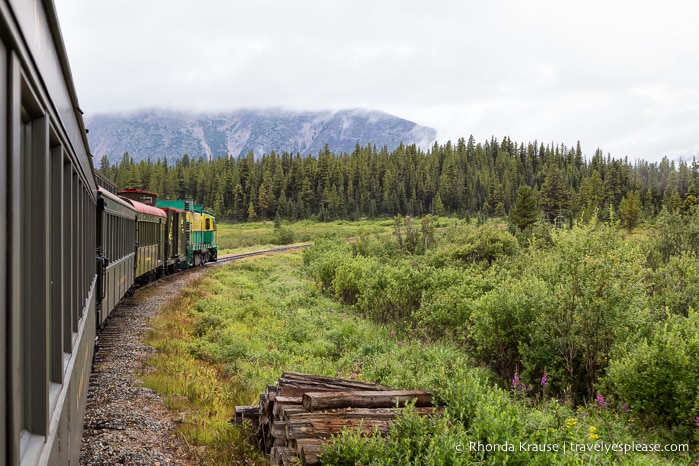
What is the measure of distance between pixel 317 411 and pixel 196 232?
2515 cm

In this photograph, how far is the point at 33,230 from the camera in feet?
6.89

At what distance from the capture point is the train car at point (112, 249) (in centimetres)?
850

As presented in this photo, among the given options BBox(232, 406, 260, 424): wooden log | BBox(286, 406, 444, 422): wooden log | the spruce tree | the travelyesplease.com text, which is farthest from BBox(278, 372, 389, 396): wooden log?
the spruce tree

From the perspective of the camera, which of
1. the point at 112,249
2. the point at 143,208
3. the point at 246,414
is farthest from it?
the point at 143,208

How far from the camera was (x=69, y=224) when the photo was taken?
3242 millimetres

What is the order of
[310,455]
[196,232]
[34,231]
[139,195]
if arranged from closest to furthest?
[34,231]
[310,455]
[139,195]
[196,232]

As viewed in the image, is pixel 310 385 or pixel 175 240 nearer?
pixel 310 385

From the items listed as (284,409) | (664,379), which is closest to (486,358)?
(664,379)

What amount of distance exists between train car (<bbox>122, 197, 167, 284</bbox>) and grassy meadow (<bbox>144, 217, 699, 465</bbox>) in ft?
5.61

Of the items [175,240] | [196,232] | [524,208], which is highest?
[524,208]

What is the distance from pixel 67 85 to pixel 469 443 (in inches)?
164

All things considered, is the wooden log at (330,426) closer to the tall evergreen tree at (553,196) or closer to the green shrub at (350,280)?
the green shrub at (350,280)

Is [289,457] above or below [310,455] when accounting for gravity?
below

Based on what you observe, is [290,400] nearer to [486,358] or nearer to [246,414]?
[246,414]
